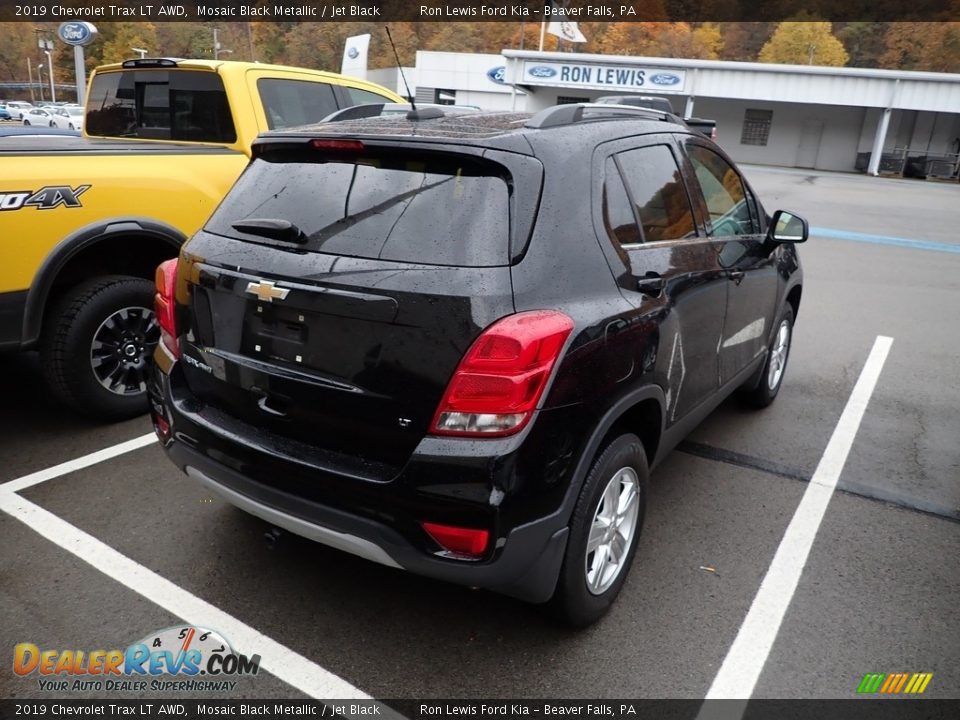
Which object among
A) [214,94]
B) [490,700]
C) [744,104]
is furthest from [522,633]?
[744,104]

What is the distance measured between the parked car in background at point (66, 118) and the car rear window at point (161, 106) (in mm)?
30397

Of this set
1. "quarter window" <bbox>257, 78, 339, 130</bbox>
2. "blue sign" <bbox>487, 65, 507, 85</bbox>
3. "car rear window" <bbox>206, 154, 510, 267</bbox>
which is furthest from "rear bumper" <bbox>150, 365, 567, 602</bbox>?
"blue sign" <bbox>487, 65, 507, 85</bbox>

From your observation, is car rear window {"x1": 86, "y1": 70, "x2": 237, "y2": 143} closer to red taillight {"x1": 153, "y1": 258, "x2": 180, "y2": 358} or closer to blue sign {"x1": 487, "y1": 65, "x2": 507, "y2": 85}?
red taillight {"x1": 153, "y1": 258, "x2": 180, "y2": 358}

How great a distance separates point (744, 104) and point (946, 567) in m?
42.8

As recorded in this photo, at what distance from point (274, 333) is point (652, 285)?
4.66 feet

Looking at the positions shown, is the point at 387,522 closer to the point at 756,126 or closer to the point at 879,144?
the point at 879,144

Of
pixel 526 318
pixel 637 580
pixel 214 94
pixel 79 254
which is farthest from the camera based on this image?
pixel 214 94

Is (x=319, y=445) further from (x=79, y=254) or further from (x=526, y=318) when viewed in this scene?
(x=79, y=254)

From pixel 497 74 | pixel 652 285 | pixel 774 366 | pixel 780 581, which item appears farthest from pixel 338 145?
pixel 497 74

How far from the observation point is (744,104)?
41375 millimetres

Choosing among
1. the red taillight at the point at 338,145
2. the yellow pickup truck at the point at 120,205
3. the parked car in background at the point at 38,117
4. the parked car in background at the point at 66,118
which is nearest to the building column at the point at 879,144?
the parked car in background at the point at 66,118

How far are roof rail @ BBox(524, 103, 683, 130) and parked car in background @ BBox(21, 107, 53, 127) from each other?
127 feet

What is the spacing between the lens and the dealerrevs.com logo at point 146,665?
8.23ft

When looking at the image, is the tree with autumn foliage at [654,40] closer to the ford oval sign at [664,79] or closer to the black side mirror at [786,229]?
the ford oval sign at [664,79]
